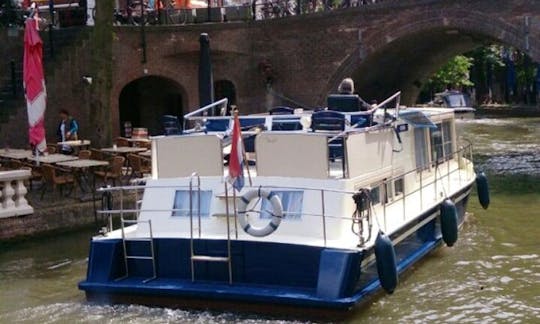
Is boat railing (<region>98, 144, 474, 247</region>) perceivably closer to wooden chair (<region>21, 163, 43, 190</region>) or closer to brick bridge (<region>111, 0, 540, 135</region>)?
wooden chair (<region>21, 163, 43, 190</region>)

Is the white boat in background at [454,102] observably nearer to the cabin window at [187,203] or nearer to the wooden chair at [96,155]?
the wooden chair at [96,155]

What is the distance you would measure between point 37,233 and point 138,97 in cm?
1361

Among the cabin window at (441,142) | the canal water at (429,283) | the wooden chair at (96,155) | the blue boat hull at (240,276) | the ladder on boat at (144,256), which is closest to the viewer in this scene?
the blue boat hull at (240,276)

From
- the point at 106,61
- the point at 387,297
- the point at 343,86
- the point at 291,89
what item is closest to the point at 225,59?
the point at 291,89

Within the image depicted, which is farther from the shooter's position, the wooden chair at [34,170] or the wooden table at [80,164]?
the wooden chair at [34,170]

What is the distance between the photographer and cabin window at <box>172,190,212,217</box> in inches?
389

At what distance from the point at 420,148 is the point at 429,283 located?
2.42 metres

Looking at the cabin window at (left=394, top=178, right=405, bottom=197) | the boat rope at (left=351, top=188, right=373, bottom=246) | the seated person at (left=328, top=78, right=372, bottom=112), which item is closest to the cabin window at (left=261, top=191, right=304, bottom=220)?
the boat rope at (left=351, top=188, right=373, bottom=246)

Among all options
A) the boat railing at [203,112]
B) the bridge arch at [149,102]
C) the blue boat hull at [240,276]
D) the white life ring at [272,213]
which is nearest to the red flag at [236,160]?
the white life ring at [272,213]

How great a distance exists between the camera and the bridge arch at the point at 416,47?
21.8 meters

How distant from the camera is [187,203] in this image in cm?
1003

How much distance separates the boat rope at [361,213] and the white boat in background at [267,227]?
0.01 meters

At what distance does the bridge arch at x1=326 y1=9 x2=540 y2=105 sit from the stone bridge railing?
12365 millimetres

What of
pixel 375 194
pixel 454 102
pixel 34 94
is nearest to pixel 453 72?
pixel 454 102
